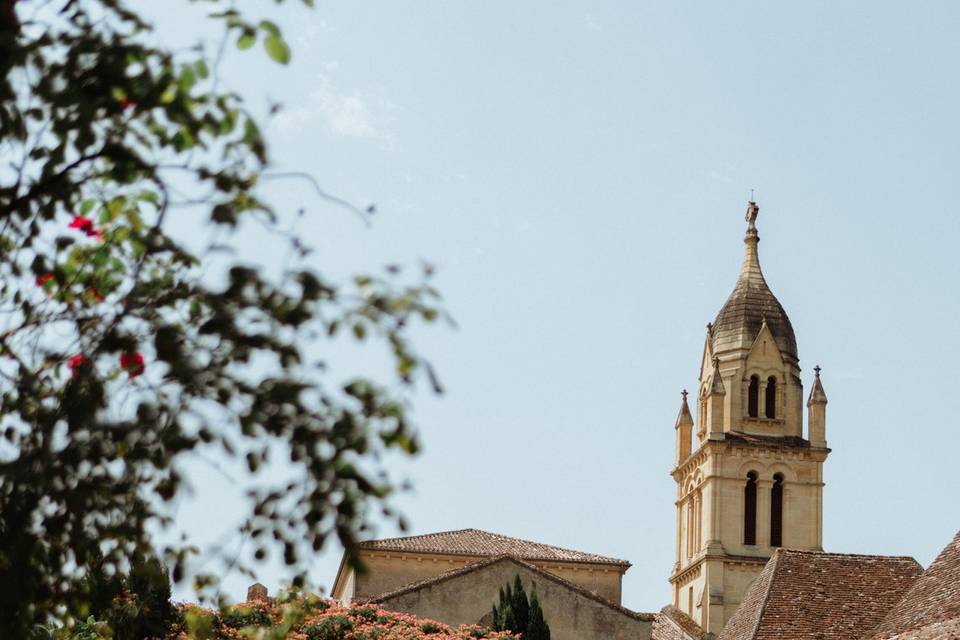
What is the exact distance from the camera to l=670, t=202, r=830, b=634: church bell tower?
65125 millimetres

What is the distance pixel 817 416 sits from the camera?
6819 centimetres

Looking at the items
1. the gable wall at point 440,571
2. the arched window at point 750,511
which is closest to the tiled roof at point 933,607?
the gable wall at point 440,571

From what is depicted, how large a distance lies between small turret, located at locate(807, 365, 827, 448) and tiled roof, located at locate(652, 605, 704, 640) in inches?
449

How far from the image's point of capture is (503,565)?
38.2 metres

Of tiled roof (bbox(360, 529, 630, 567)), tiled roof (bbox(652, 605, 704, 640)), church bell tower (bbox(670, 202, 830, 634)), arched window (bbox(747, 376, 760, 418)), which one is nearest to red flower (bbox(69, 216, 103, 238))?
tiled roof (bbox(360, 529, 630, 567))

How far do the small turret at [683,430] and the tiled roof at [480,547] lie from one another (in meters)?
24.7

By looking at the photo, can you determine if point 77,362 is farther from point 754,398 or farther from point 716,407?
point 754,398

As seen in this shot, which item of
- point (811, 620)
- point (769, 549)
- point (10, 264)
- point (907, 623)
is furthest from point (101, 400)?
point (769, 549)

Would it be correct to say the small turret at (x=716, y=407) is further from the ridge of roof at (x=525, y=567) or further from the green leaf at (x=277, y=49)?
the green leaf at (x=277, y=49)

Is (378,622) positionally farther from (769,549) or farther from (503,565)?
(769,549)

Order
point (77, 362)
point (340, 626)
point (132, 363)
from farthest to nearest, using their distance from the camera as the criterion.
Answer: point (340, 626) < point (77, 362) < point (132, 363)

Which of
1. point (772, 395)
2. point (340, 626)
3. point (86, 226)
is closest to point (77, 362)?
point (86, 226)

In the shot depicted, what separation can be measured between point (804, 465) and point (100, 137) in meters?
62.9

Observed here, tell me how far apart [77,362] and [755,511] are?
203 feet
